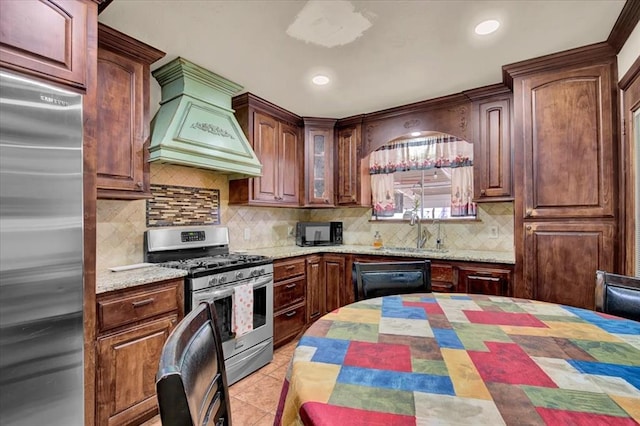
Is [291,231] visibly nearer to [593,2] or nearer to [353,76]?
[353,76]

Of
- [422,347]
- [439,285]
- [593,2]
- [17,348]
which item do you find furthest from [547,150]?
[17,348]

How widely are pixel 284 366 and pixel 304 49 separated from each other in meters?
2.46

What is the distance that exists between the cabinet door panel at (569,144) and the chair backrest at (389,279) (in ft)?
3.96

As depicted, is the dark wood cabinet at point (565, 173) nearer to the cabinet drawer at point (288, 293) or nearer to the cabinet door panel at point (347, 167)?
the cabinet door panel at point (347, 167)

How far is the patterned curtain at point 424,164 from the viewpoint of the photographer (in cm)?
321

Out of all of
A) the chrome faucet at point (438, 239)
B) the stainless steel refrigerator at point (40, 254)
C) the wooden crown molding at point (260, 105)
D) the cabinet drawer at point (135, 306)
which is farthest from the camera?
the chrome faucet at point (438, 239)

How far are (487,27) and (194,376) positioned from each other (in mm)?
2338

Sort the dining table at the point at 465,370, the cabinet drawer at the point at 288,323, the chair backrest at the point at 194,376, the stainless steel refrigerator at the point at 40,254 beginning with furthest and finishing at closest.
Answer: the cabinet drawer at the point at 288,323 → the stainless steel refrigerator at the point at 40,254 → the dining table at the point at 465,370 → the chair backrest at the point at 194,376

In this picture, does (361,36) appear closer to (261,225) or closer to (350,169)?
(350,169)

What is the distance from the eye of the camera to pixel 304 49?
84.5 inches

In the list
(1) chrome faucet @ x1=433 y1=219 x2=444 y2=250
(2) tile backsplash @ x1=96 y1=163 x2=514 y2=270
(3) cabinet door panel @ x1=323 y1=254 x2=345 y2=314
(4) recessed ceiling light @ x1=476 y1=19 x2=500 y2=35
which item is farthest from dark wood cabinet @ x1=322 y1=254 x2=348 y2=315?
(4) recessed ceiling light @ x1=476 y1=19 x2=500 y2=35

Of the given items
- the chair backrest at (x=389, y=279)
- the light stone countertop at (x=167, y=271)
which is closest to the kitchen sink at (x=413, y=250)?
the light stone countertop at (x=167, y=271)

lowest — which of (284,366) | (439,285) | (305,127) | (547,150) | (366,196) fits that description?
(284,366)

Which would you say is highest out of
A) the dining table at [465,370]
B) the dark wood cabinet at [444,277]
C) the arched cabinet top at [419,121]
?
the arched cabinet top at [419,121]
